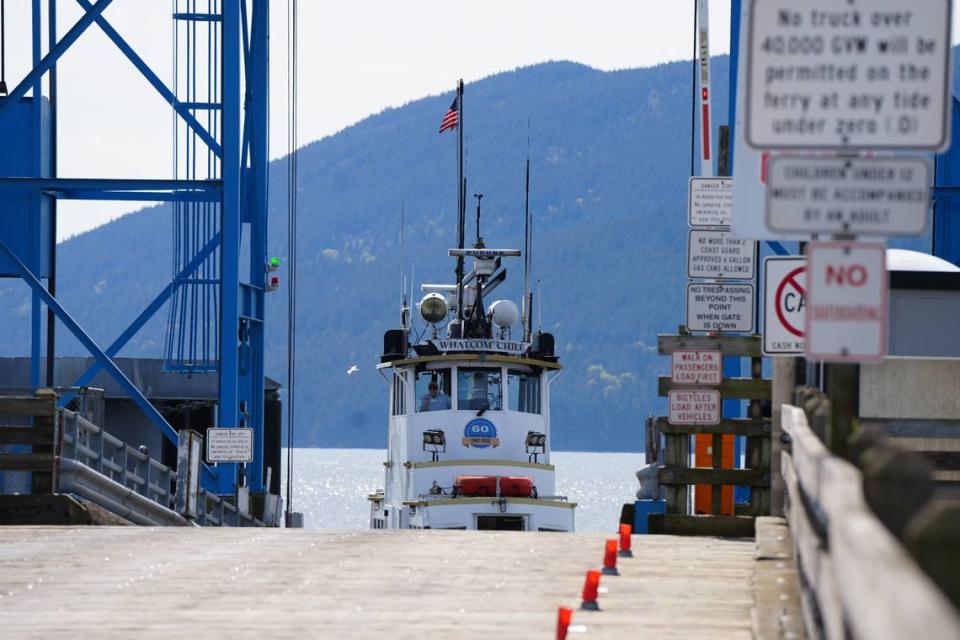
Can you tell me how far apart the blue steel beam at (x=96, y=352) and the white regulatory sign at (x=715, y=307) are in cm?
1912

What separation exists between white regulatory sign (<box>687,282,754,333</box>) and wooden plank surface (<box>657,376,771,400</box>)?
568 mm

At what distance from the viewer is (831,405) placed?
26.3 feet

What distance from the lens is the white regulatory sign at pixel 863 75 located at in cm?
729

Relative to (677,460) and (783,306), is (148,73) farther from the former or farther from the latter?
(783,306)

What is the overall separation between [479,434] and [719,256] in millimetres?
14614

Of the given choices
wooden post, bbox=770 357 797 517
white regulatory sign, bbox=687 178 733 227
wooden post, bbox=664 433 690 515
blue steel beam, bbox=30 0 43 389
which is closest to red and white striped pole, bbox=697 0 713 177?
white regulatory sign, bbox=687 178 733 227

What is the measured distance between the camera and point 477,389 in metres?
32.1

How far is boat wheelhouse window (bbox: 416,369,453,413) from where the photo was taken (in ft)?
105

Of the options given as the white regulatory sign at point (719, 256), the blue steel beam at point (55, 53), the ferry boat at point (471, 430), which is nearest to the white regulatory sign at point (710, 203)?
the white regulatory sign at point (719, 256)

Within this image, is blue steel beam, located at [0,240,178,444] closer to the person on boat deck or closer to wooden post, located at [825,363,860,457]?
the person on boat deck

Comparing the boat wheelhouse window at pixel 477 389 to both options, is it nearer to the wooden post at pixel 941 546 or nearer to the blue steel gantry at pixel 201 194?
the blue steel gantry at pixel 201 194

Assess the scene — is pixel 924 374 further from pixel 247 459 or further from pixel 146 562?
pixel 247 459

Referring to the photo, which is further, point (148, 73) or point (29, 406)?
point (148, 73)

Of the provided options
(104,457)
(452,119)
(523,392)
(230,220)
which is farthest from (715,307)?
(452,119)
